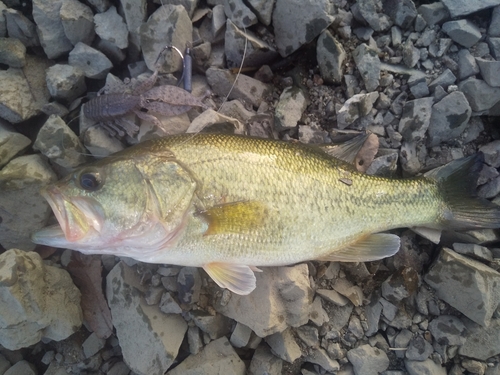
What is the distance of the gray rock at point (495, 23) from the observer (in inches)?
129

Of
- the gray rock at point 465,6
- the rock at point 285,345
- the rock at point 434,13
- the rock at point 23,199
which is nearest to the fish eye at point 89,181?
the rock at point 23,199

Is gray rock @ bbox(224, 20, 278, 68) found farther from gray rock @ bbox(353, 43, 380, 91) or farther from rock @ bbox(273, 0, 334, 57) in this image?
gray rock @ bbox(353, 43, 380, 91)

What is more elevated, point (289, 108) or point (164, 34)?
point (164, 34)

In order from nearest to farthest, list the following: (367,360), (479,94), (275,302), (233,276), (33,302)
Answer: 1. (233,276)
2. (33,302)
3. (275,302)
4. (367,360)
5. (479,94)

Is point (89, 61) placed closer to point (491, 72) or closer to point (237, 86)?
point (237, 86)

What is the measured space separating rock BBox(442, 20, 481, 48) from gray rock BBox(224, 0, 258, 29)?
1779 mm

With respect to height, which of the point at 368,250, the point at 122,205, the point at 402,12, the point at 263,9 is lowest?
the point at 368,250

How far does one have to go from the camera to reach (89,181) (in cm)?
249

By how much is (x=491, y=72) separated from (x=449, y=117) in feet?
1.70

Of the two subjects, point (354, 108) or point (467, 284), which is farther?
point (354, 108)

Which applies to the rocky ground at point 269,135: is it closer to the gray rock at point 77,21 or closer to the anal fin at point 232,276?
the gray rock at point 77,21

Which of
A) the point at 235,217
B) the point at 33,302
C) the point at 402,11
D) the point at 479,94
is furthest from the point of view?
the point at 402,11


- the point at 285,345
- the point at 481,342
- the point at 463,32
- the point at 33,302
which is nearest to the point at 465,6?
the point at 463,32

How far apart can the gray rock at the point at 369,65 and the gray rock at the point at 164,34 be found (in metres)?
1.61
